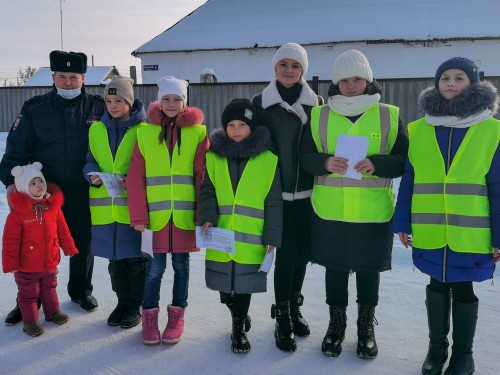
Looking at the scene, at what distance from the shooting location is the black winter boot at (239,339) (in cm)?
312

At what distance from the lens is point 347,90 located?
3004 millimetres

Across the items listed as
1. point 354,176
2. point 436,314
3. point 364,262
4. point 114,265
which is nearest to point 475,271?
point 436,314

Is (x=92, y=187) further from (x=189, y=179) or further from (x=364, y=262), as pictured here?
(x=364, y=262)

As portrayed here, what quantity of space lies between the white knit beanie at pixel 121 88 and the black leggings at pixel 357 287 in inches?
70.3

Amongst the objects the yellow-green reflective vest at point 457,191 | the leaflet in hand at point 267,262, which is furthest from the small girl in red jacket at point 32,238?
the yellow-green reflective vest at point 457,191

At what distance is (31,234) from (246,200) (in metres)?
1.51

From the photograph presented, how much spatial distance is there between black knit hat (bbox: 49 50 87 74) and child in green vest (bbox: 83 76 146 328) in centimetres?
39

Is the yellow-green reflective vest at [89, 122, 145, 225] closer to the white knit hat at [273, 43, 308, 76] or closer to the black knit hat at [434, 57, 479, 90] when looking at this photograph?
the white knit hat at [273, 43, 308, 76]

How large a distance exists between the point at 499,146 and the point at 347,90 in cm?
90

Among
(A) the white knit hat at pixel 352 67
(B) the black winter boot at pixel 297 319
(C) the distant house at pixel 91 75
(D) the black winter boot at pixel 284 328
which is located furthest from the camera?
(C) the distant house at pixel 91 75

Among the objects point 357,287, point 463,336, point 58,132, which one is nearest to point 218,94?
point 58,132

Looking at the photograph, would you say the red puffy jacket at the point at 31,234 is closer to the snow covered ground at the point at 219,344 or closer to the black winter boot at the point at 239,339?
the snow covered ground at the point at 219,344

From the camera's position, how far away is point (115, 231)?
135 inches

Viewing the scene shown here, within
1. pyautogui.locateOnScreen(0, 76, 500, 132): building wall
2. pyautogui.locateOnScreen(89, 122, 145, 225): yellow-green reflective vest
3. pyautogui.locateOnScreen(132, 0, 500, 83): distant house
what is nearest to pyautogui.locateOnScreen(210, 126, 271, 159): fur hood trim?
pyautogui.locateOnScreen(89, 122, 145, 225): yellow-green reflective vest
